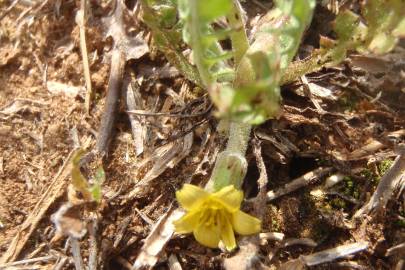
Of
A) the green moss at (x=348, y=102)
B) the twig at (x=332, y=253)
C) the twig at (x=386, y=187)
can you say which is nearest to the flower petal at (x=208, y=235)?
the twig at (x=332, y=253)

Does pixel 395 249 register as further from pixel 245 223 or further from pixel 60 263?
pixel 60 263

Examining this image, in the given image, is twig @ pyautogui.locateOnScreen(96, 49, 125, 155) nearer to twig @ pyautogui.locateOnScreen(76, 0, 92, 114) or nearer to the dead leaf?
twig @ pyautogui.locateOnScreen(76, 0, 92, 114)

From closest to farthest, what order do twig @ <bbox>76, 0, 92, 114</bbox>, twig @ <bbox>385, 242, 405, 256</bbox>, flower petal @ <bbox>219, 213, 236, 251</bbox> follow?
1. flower petal @ <bbox>219, 213, 236, 251</bbox>
2. twig @ <bbox>385, 242, 405, 256</bbox>
3. twig @ <bbox>76, 0, 92, 114</bbox>

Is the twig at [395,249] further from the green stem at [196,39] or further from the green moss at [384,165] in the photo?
the green stem at [196,39]

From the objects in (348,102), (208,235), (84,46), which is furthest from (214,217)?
(84,46)

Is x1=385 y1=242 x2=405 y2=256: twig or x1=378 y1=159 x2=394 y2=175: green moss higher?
x1=378 y1=159 x2=394 y2=175: green moss

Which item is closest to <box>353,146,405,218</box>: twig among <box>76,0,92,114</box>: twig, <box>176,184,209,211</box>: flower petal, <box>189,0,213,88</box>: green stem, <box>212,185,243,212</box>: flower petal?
<box>212,185,243,212</box>: flower petal

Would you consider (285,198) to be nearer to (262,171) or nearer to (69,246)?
(262,171)

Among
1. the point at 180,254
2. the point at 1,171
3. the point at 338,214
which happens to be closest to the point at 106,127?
the point at 1,171
